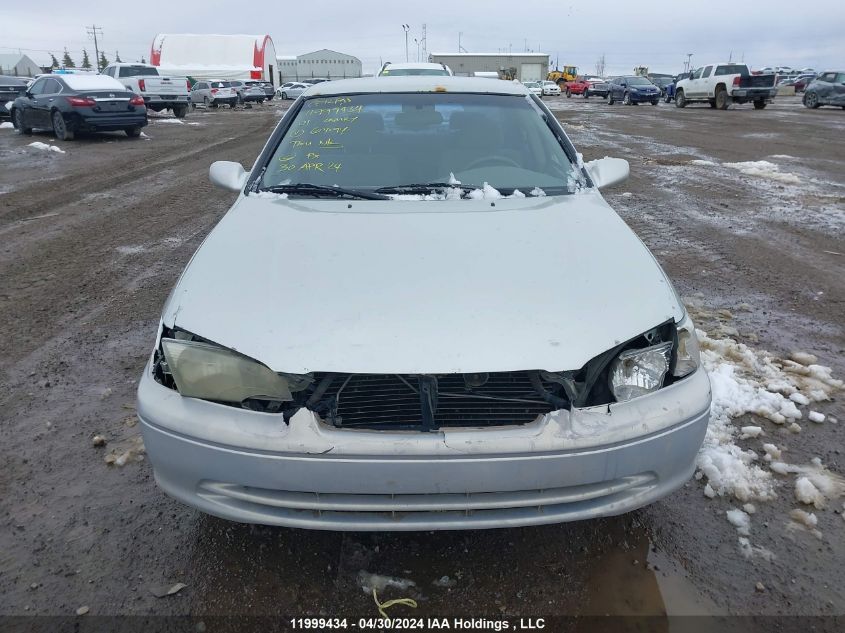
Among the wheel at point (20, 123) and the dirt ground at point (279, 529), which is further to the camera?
the wheel at point (20, 123)

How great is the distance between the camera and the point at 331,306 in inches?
78.1

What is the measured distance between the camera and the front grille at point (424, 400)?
5.94 feet

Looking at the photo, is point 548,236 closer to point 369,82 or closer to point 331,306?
point 331,306

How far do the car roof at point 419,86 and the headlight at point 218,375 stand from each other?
211cm

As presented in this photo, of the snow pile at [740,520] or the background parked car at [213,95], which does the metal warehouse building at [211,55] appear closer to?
the background parked car at [213,95]

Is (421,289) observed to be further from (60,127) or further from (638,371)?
(60,127)

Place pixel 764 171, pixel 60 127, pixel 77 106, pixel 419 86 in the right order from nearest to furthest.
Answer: pixel 419 86, pixel 764 171, pixel 77 106, pixel 60 127

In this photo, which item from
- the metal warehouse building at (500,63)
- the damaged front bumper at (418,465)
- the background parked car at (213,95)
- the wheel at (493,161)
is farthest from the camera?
the metal warehouse building at (500,63)

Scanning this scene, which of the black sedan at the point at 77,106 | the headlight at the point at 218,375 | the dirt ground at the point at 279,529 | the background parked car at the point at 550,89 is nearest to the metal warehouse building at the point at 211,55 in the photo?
the background parked car at the point at 550,89

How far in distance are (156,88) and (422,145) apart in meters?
23.4

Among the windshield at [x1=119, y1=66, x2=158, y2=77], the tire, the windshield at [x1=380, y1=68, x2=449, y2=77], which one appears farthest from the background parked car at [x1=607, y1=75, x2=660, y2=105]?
the windshield at [x1=380, y1=68, x2=449, y2=77]

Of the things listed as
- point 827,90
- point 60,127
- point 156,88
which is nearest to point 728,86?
point 827,90

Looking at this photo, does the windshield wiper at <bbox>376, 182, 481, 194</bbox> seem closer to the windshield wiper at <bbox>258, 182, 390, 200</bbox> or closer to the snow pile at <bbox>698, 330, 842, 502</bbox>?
the windshield wiper at <bbox>258, 182, 390, 200</bbox>

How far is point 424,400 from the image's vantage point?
1.79m
